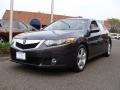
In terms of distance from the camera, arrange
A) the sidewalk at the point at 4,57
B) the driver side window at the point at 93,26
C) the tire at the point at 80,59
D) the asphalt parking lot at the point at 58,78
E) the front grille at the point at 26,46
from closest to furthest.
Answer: the asphalt parking lot at the point at 58,78 < the front grille at the point at 26,46 < the tire at the point at 80,59 < the driver side window at the point at 93,26 < the sidewalk at the point at 4,57

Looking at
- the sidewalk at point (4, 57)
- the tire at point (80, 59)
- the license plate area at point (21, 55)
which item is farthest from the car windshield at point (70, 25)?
the license plate area at point (21, 55)

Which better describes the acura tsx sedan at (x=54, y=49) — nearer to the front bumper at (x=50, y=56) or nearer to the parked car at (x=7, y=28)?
the front bumper at (x=50, y=56)

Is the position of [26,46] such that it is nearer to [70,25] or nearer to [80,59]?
[80,59]

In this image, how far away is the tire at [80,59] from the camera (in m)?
6.41

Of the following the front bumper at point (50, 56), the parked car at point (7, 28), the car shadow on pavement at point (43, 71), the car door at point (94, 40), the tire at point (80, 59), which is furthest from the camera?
the parked car at point (7, 28)

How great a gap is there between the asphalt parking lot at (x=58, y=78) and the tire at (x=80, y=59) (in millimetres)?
136

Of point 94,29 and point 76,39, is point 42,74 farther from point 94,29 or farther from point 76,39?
point 94,29

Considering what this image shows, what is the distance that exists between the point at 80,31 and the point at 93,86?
6.38ft

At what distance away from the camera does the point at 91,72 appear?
663 cm

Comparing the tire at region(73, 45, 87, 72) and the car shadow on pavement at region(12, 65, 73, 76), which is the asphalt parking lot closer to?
the car shadow on pavement at region(12, 65, 73, 76)

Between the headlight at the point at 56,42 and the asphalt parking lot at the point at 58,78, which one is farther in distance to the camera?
the headlight at the point at 56,42

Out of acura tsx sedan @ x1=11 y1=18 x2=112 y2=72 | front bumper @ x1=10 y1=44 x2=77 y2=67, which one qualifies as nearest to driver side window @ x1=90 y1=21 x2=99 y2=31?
acura tsx sedan @ x1=11 y1=18 x2=112 y2=72

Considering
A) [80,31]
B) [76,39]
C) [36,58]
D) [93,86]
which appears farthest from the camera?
[80,31]

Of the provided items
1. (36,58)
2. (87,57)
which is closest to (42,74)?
(36,58)
